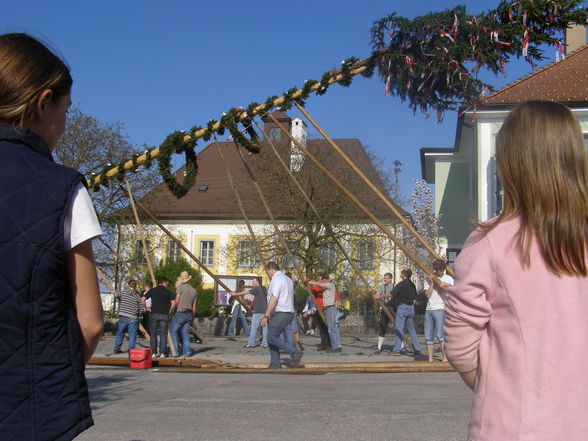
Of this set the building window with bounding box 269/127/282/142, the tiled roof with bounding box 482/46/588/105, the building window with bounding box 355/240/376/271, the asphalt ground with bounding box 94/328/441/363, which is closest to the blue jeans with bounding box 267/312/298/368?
the asphalt ground with bounding box 94/328/441/363

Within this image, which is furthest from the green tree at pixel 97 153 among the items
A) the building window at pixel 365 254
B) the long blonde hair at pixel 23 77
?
the long blonde hair at pixel 23 77

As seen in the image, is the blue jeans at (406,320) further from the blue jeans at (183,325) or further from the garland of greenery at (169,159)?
the garland of greenery at (169,159)

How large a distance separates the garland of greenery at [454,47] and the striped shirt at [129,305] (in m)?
8.13

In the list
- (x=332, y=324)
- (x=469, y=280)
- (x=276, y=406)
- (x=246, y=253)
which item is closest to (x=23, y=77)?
(x=469, y=280)

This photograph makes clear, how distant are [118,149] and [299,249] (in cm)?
903

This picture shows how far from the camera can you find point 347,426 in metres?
6.91

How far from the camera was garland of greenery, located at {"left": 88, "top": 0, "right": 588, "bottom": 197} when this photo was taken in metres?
10.6

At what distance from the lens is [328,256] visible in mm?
35344

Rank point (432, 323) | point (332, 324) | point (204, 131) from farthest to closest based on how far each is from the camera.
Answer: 1. point (332, 324)
2. point (432, 323)
3. point (204, 131)

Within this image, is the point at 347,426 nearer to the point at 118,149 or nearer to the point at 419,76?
the point at 419,76

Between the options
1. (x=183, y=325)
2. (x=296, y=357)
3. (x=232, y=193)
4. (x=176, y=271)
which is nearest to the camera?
(x=296, y=357)

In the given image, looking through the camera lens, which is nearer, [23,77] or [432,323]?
[23,77]

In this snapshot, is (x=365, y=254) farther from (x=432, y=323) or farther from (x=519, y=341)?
(x=519, y=341)

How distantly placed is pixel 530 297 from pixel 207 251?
157 ft
